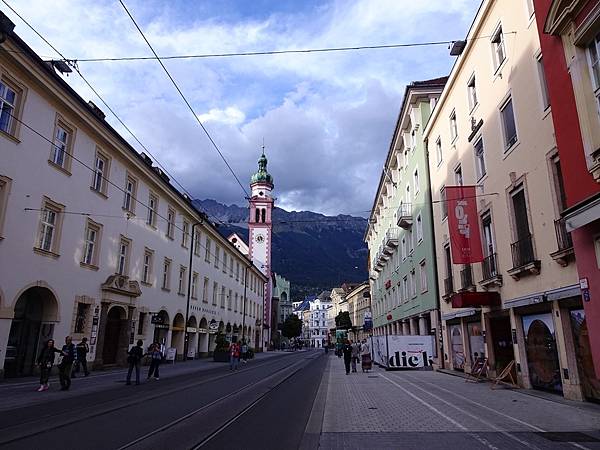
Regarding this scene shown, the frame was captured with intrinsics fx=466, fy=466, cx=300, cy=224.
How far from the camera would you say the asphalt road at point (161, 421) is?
7387 millimetres

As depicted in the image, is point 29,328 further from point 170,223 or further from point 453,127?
point 453,127

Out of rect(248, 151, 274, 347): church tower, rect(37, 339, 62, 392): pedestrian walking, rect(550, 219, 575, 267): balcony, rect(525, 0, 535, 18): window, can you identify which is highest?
rect(248, 151, 274, 347): church tower

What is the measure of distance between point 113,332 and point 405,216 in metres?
20.0

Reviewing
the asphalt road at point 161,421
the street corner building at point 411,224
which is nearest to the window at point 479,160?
the street corner building at point 411,224

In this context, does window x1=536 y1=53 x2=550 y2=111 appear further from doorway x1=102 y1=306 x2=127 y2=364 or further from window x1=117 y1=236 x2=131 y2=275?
doorway x1=102 y1=306 x2=127 y2=364

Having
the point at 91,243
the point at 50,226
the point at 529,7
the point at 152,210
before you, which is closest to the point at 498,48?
the point at 529,7

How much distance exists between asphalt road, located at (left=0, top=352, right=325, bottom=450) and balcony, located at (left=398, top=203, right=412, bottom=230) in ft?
64.0

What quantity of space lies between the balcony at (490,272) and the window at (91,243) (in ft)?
59.8

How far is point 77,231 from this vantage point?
22047 millimetres

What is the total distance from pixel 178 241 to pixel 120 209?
973cm

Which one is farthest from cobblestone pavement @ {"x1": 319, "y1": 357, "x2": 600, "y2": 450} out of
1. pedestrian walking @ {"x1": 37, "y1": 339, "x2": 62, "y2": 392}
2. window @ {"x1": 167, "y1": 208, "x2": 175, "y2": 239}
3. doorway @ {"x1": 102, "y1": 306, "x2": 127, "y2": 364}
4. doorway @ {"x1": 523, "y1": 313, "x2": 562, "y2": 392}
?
window @ {"x1": 167, "y1": 208, "x2": 175, "y2": 239}

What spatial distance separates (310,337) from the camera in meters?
168

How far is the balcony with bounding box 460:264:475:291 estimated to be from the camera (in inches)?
775

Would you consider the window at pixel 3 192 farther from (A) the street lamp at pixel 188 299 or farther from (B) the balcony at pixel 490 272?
(A) the street lamp at pixel 188 299
